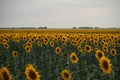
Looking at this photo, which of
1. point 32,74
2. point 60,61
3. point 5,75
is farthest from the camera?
point 60,61

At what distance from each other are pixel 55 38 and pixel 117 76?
651 cm

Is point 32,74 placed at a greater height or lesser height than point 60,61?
greater

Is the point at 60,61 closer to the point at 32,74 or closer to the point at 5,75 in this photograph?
the point at 32,74

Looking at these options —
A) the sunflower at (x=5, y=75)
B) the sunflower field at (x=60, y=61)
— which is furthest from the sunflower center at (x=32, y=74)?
the sunflower at (x=5, y=75)

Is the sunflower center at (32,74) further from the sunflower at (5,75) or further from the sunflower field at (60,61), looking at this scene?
the sunflower at (5,75)

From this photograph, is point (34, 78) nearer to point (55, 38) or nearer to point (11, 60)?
point (11, 60)

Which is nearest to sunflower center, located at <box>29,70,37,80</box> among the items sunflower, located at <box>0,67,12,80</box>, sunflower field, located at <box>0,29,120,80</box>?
sunflower field, located at <box>0,29,120,80</box>

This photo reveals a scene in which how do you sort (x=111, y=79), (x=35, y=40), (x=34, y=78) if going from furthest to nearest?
(x=35, y=40) < (x=111, y=79) < (x=34, y=78)

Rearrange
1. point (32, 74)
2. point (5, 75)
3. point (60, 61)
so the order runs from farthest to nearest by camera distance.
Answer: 1. point (60, 61)
2. point (32, 74)
3. point (5, 75)

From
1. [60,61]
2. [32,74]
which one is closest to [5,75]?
[32,74]

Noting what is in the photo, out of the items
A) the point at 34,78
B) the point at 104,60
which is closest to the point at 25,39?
the point at 104,60

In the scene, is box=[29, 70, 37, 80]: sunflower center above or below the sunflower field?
above

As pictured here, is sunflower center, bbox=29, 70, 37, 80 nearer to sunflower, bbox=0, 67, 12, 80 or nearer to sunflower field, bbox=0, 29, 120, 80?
sunflower field, bbox=0, 29, 120, 80

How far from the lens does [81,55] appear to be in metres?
11.6
